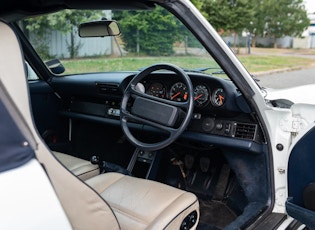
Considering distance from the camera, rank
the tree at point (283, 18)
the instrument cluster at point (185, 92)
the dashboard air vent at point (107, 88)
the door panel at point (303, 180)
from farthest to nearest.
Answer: the tree at point (283, 18) → the dashboard air vent at point (107, 88) → the instrument cluster at point (185, 92) → the door panel at point (303, 180)

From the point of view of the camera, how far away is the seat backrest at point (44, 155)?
3.61ft

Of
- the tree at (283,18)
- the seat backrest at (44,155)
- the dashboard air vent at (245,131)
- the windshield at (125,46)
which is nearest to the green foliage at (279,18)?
the tree at (283,18)

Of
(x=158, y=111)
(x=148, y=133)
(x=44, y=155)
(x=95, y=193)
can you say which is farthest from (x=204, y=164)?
(x=44, y=155)

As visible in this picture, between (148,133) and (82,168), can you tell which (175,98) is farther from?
(82,168)

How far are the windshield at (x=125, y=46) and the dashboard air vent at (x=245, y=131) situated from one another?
1.41 ft

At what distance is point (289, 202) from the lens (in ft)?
7.75

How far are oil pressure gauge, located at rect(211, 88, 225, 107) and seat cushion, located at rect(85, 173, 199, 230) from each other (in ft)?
2.60

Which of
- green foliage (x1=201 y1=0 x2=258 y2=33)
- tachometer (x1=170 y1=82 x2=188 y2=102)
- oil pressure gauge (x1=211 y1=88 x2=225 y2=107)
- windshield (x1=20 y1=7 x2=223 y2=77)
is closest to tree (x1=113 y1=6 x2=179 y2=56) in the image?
windshield (x1=20 y1=7 x2=223 y2=77)

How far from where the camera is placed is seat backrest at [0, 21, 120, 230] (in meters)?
1.10

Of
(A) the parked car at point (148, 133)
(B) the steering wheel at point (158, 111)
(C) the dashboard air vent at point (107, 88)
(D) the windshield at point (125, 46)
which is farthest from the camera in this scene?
(C) the dashboard air vent at point (107, 88)

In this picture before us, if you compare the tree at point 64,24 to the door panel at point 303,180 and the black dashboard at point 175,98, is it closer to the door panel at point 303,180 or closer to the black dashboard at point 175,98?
the black dashboard at point 175,98

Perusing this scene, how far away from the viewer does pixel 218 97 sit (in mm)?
2770

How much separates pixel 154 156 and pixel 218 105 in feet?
3.05

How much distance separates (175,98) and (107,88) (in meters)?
0.83
